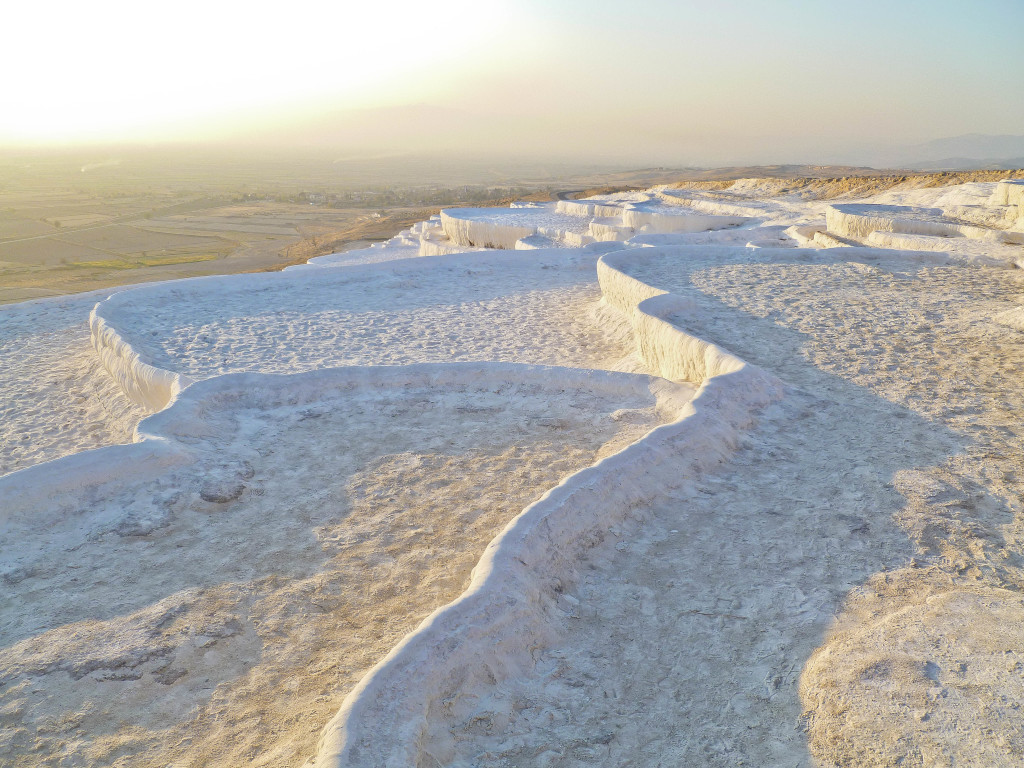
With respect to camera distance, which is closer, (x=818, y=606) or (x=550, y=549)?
(x=818, y=606)

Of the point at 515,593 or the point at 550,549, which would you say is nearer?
the point at 515,593

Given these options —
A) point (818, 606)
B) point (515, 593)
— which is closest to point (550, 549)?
point (515, 593)

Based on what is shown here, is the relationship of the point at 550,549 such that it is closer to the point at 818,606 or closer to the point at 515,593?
the point at 515,593

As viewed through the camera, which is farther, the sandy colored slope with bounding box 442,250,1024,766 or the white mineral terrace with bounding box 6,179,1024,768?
the white mineral terrace with bounding box 6,179,1024,768

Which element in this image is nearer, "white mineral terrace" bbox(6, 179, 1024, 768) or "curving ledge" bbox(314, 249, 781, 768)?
"curving ledge" bbox(314, 249, 781, 768)

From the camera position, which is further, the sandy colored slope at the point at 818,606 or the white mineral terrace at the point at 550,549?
the white mineral terrace at the point at 550,549

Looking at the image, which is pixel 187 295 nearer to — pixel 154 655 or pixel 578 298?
pixel 578 298

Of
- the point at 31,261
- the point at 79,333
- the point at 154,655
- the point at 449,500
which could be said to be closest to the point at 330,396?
the point at 449,500

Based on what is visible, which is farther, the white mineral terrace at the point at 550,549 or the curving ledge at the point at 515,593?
the white mineral terrace at the point at 550,549
